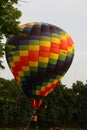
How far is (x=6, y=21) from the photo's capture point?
64.3 ft

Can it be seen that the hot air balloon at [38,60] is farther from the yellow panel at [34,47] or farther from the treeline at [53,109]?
the treeline at [53,109]

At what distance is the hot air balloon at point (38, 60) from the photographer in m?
52.1

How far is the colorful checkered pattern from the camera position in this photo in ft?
171

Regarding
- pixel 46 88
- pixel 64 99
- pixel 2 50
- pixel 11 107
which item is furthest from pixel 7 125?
pixel 2 50

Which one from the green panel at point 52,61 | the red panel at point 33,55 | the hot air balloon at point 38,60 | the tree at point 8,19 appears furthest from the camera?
the red panel at point 33,55

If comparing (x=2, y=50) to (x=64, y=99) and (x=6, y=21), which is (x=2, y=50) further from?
(x=64, y=99)

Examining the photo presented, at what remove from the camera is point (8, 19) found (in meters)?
20.0

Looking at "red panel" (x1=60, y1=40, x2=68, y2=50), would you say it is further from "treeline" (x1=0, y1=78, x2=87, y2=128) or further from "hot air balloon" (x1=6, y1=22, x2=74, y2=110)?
"treeline" (x1=0, y1=78, x2=87, y2=128)

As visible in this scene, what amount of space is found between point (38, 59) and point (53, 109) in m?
42.6

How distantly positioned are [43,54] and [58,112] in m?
43.8

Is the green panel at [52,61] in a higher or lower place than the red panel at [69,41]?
lower

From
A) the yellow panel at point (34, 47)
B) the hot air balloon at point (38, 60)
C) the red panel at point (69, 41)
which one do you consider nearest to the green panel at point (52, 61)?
the hot air balloon at point (38, 60)

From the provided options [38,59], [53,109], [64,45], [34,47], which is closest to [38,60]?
[38,59]

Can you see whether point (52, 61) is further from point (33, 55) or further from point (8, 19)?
point (8, 19)
